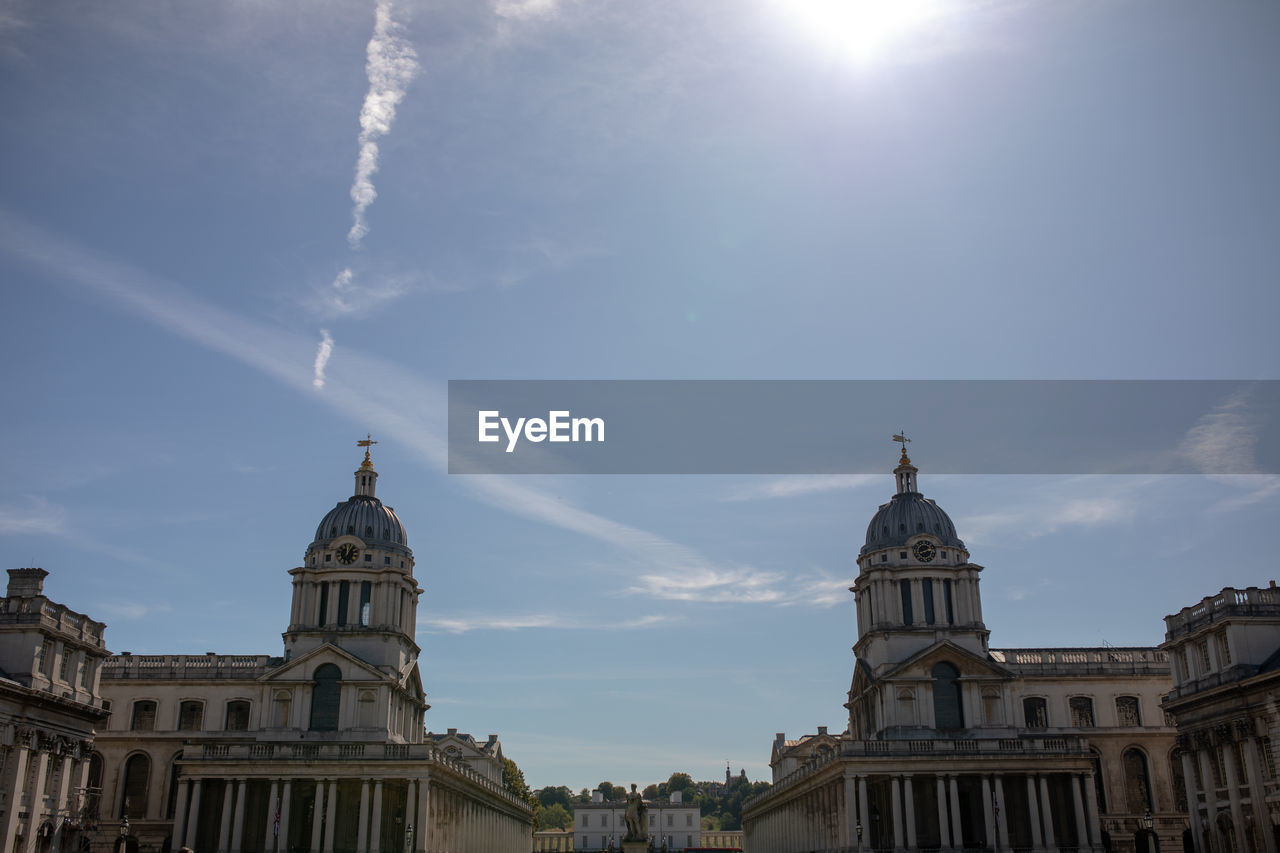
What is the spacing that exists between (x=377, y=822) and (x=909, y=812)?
33.1 meters

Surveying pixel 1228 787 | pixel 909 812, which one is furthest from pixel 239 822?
pixel 1228 787

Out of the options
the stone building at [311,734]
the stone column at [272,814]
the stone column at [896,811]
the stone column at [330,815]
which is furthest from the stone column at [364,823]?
the stone column at [896,811]

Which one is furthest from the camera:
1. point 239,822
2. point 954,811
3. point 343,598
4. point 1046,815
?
point 343,598

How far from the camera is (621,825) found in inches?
7397

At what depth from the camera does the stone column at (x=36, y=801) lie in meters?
55.7

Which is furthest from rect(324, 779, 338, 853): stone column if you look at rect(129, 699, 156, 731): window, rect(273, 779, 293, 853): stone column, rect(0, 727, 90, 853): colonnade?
rect(129, 699, 156, 731): window

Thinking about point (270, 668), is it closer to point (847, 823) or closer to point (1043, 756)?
point (847, 823)

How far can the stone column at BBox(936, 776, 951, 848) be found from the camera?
69000 mm

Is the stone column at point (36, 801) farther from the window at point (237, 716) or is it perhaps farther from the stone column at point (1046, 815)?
the stone column at point (1046, 815)

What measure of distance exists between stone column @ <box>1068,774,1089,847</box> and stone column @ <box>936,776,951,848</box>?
7.87 metres

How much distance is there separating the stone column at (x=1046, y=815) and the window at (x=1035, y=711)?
33.2 ft

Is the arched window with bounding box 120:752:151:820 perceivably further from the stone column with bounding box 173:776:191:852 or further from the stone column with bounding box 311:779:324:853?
the stone column with bounding box 311:779:324:853

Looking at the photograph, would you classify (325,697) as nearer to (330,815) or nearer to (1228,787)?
(330,815)

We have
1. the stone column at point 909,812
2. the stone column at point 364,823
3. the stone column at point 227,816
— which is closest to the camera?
the stone column at point 909,812
